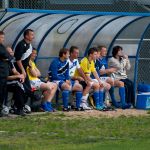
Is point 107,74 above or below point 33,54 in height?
below


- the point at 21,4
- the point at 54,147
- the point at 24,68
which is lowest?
the point at 54,147

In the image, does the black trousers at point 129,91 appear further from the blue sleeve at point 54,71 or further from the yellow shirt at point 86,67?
the blue sleeve at point 54,71

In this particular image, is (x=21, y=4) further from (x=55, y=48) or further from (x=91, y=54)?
(x=91, y=54)

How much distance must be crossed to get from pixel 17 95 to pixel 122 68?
3.68 m

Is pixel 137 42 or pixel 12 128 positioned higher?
pixel 137 42

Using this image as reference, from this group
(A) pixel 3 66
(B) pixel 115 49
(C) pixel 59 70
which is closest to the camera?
(A) pixel 3 66

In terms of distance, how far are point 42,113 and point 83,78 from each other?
5.50ft

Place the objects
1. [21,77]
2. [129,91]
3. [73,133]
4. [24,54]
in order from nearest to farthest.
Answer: [73,133] < [21,77] < [24,54] < [129,91]

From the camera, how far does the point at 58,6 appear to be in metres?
22.8

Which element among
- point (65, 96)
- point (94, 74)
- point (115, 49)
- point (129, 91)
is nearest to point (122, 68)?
point (115, 49)

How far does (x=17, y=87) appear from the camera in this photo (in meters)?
15.5

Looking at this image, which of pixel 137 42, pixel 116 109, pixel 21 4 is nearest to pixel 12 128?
pixel 116 109

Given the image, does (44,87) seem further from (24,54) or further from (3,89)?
(3,89)

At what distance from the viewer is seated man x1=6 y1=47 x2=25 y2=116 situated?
1545 cm
